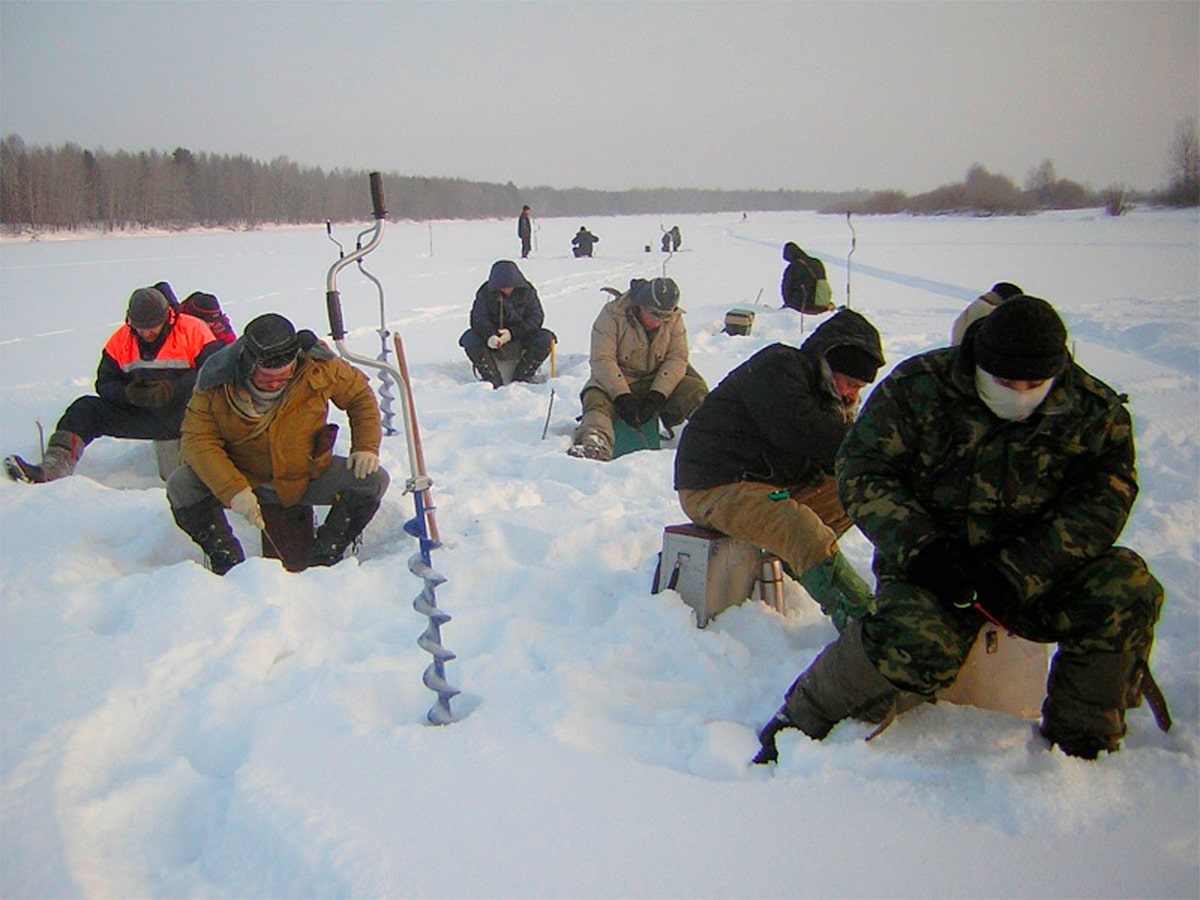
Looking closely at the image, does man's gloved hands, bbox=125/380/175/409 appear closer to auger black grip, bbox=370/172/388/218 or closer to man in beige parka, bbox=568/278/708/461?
man in beige parka, bbox=568/278/708/461

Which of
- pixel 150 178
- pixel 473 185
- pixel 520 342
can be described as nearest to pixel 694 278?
pixel 520 342

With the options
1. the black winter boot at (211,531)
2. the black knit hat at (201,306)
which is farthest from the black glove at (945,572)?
the black knit hat at (201,306)

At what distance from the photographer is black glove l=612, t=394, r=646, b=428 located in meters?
5.40

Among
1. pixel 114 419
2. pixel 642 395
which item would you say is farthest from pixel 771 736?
pixel 114 419

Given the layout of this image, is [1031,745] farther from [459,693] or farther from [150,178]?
[150,178]

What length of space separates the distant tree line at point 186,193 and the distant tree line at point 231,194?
0.30ft

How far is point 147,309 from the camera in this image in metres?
4.64

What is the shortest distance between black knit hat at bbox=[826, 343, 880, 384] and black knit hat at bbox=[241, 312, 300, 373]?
83.0 inches

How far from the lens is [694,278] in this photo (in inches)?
716

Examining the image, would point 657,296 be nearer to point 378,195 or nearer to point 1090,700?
point 378,195

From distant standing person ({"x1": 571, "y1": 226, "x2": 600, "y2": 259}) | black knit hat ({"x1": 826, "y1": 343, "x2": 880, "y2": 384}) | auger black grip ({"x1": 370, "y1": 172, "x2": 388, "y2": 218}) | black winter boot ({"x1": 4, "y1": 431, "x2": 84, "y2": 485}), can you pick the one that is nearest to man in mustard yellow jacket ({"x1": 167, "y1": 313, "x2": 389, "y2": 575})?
auger black grip ({"x1": 370, "y1": 172, "x2": 388, "y2": 218})

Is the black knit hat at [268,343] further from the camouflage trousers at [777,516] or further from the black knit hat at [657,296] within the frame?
the black knit hat at [657,296]

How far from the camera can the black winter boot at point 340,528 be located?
3668 mm

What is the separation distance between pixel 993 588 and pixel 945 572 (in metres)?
0.14
